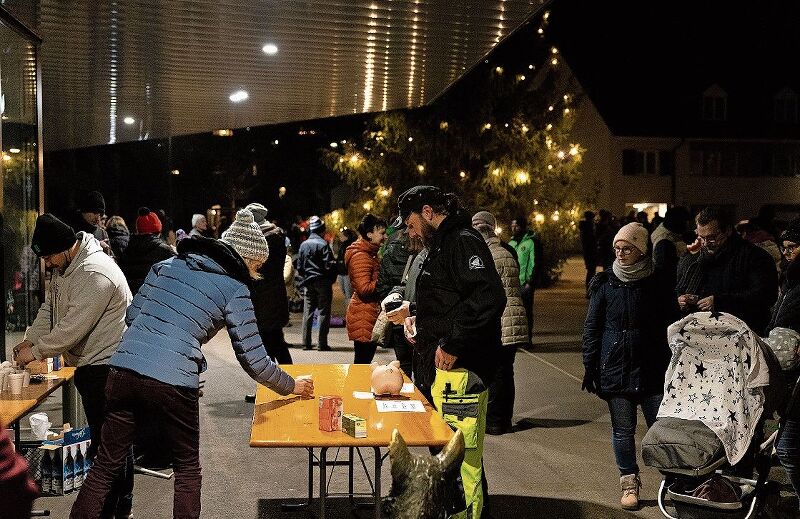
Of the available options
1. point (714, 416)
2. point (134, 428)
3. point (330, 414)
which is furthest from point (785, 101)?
point (134, 428)

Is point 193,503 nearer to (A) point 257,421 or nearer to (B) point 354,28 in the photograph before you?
(A) point 257,421

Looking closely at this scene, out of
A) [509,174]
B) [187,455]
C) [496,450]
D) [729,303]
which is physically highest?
[509,174]

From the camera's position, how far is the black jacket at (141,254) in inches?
406

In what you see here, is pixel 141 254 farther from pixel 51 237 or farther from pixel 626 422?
pixel 626 422

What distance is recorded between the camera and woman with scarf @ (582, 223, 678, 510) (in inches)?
252

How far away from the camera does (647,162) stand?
45.4 metres

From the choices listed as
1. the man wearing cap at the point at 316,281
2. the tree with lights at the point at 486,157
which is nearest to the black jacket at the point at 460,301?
the man wearing cap at the point at 316,281

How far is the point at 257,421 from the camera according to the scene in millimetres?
4828

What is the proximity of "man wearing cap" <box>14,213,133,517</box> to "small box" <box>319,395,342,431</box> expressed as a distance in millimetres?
1947

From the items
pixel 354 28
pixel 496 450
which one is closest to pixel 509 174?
pixel 354 28

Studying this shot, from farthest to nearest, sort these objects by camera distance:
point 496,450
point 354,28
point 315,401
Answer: point 354,28, point 496,450, point 315,401

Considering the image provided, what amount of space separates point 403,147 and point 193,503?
845 inches

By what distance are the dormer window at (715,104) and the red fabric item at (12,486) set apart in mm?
48422

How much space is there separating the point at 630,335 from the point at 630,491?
3.63 feet
